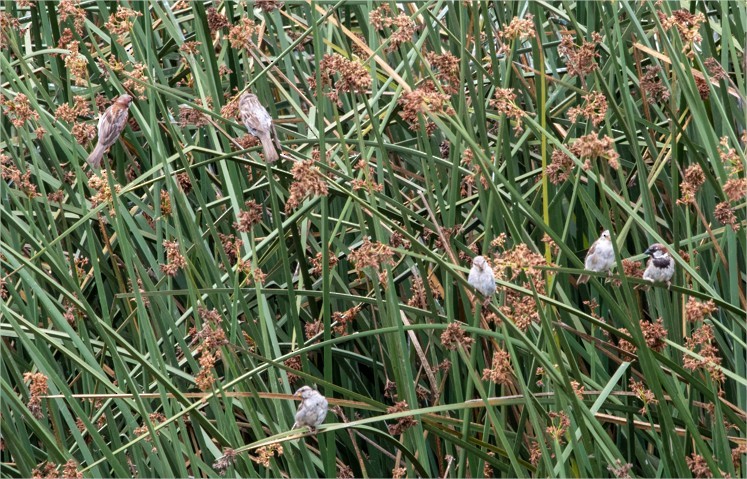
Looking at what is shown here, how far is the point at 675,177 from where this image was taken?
2.27m

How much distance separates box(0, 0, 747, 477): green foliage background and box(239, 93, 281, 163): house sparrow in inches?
2.8

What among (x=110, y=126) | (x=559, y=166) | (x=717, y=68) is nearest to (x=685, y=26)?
(x=717, y=68)

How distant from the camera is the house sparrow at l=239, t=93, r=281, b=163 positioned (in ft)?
7.04

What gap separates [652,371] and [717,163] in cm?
61

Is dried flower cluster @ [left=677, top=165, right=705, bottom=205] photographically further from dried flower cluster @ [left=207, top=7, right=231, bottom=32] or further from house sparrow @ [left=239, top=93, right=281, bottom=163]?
dried flower cluster @ [left=207, top=7, right=231, bottom=32]

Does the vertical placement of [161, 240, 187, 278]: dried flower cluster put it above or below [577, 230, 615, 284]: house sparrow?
above

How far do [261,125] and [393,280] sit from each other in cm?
49

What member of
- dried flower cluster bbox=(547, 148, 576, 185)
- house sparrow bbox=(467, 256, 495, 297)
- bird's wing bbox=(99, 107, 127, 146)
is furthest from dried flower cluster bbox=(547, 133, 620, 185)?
Result: bird's wing bbox=(99, 107, 127, 146)

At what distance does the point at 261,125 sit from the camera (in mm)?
2182

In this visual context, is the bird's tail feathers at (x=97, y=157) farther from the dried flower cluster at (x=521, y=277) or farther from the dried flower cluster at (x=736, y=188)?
the dried flower cluster at (x=736, y=188)

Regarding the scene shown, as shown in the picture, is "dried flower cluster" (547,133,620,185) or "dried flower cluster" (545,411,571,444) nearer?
"dried flower cluster" (547,133,620,185)

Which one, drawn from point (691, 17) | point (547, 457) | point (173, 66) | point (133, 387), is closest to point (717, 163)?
point (691, 17)

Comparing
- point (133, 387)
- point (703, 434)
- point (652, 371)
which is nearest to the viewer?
point (652, 371)

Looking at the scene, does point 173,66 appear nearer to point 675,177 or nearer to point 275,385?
point 275,385
